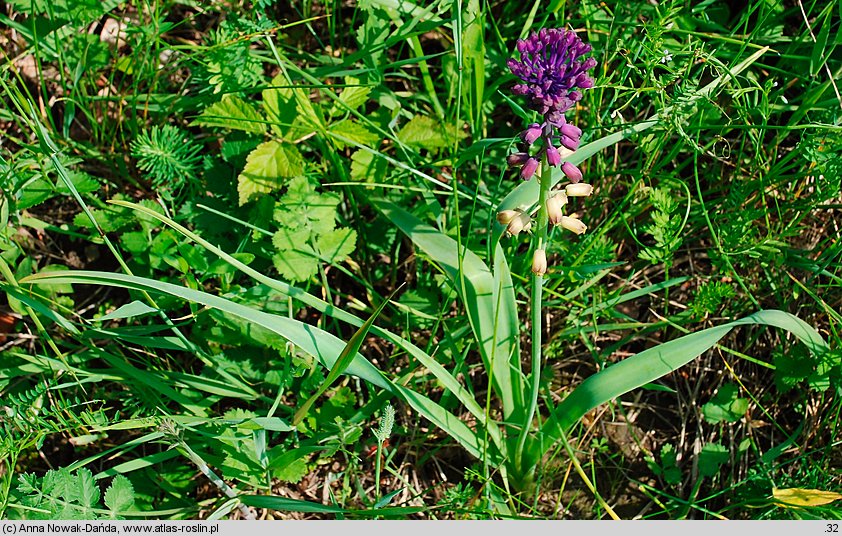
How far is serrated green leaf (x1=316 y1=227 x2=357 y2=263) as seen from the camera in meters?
2.62

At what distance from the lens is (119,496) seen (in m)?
2.38

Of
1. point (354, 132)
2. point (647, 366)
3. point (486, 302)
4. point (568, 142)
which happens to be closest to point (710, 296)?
point (647, 366)

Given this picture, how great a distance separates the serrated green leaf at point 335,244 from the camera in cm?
262

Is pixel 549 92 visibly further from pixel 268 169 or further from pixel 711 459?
pixel 711 459

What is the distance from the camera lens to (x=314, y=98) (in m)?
3.16

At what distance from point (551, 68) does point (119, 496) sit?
1983mm

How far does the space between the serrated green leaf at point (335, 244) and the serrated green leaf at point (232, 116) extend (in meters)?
0.51

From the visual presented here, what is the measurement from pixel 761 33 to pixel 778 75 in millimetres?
214

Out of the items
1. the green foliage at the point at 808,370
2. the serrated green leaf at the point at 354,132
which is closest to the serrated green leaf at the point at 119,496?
the serrated green leaf at the point at 354,132

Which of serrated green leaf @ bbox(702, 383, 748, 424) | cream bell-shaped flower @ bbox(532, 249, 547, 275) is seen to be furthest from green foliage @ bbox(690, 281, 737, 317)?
cream bell-shaped flower @ bbox(532, 249, 547, 275)

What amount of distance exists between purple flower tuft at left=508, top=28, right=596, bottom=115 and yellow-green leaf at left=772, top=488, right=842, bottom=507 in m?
1.76

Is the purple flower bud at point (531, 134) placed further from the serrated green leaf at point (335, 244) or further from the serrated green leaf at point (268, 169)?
the serrated green leaf at point (268, 169)

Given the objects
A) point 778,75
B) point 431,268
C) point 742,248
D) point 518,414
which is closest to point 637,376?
point 518,414

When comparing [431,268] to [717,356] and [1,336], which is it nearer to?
[717,356]
